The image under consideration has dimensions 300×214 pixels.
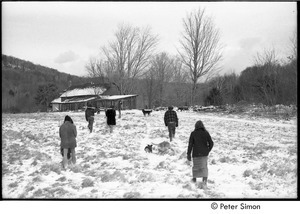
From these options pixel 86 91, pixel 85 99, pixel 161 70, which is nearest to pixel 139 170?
Result: pixel 85 99

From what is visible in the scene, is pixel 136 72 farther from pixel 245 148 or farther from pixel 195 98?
pixel 245 148

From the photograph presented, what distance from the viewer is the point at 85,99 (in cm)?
2683

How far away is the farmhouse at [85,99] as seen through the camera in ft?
76.3

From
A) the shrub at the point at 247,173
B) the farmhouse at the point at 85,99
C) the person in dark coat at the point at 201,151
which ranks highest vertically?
the farmhouse at the point at 85,99

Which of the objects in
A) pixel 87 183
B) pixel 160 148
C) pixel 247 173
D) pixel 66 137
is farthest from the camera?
pixel 160 148

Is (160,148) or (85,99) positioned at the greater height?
(85,99)

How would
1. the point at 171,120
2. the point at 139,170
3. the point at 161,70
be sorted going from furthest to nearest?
the point at 161,70 < the point at 171,120 < the point at 139,170

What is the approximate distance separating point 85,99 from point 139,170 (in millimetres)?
20611

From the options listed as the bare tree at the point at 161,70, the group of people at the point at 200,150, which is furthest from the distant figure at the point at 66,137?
the bare tree at the point at 161,70

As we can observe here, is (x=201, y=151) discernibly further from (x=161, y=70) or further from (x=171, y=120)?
(x=161, y=70)

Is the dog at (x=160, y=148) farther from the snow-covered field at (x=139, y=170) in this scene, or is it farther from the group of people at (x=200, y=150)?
the group of people at (x=200, y=150)

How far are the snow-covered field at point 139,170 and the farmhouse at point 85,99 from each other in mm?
10901

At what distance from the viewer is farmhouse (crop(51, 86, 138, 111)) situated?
2325 centimetres

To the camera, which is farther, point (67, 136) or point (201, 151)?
point (67, 136)
